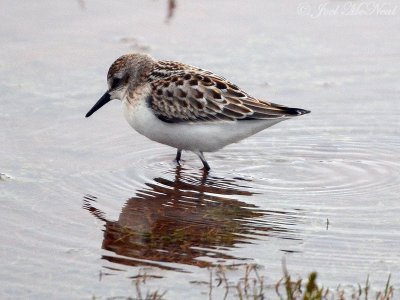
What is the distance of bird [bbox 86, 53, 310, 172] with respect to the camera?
9852 millimetres

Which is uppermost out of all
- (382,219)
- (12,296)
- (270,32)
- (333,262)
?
(270,32)

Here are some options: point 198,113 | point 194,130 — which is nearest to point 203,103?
point 198,113

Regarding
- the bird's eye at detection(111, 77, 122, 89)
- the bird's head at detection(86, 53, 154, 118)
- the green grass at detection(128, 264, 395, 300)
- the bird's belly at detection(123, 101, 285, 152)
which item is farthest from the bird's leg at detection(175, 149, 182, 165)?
the green grass at detection(128, 264, 395, 300)

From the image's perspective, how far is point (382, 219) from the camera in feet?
28.5

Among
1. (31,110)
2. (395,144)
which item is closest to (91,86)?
(31,110)

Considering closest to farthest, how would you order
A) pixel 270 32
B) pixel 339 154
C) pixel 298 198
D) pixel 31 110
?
pixel 298 198, pixel 339 154, pixel 31 110, pixel 270 32

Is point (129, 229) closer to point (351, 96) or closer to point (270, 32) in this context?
point (351, 96)

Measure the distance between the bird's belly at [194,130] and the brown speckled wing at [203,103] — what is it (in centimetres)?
6

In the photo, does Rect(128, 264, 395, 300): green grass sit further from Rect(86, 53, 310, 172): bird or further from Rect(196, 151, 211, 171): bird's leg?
Rect(196, 151, 211, 171): bird's leg

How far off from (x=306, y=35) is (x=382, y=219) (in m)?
5.06

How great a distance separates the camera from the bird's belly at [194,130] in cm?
988

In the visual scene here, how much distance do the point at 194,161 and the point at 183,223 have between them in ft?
6.50

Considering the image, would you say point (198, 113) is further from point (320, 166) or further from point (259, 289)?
point (259, 289)

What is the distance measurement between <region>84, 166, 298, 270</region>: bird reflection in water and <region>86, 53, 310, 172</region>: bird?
40cm
